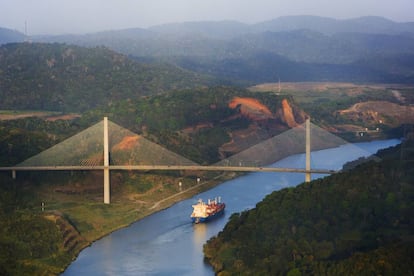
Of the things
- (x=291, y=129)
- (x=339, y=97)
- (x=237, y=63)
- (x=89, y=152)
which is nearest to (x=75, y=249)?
(x=89, y=152)

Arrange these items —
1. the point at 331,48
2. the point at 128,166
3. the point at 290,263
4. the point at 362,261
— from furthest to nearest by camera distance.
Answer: the point at 331,48
the point at 128,166
the point at 290,263
the point at 362,261

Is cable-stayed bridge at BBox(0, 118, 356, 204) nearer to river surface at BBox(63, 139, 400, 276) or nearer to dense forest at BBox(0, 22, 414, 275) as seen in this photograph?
dense forest at BBox(0, 22, 414, 275)

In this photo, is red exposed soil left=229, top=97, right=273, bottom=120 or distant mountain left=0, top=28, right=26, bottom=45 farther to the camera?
distant mountain left=0, top=28, right=26, bottom=45

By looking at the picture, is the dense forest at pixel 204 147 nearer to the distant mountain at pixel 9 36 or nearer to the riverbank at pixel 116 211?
the riverbank at pixel 116 211

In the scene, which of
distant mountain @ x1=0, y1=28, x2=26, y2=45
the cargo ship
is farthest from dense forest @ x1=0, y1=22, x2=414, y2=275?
distant mountain @ x1=0, y1=28, x2=26, y2=45

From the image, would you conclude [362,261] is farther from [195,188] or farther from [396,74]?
[396,74]

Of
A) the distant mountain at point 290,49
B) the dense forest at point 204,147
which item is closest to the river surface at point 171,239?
the dense forest at point 204,147
